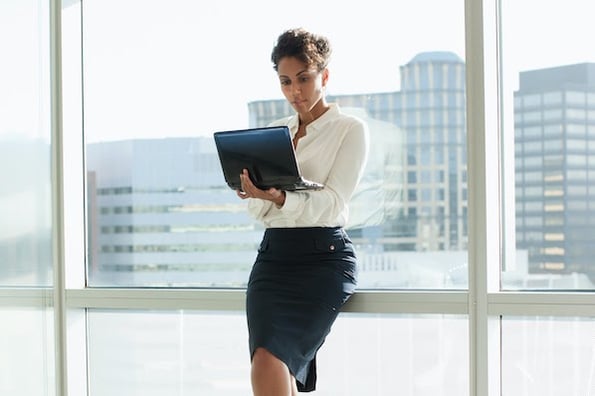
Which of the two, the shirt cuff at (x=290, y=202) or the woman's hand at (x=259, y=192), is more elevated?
the woman's hand at (x=259, y=192)

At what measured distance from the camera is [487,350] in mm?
3043

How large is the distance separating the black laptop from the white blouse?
67 mm

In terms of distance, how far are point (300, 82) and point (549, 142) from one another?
855 millimetres

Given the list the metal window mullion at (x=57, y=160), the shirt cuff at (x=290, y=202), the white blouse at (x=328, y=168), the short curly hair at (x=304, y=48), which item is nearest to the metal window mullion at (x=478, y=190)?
the white blouse at (x=328, y=168)

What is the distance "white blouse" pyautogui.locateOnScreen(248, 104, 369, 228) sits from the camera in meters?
2.90

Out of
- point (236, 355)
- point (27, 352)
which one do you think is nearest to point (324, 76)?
point (236, 355)

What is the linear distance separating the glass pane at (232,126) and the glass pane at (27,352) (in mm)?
287

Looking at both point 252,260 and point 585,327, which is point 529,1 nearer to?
point 585,327

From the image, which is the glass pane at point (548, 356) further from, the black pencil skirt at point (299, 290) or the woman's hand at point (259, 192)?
the woman's hand at point (259, 192)

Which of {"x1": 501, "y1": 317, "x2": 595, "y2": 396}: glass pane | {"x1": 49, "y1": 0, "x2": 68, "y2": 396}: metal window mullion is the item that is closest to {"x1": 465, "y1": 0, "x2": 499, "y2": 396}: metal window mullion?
{"x1": 501, "y1": 317, "x2": 595, "y2": 396}: glass pane

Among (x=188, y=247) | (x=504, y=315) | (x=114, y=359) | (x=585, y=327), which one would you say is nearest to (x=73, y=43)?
(x=188, y=247)

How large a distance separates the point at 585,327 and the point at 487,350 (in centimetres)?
33

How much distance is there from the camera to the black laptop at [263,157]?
2742 mm

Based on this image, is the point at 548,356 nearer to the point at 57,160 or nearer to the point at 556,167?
the point at 556,167
